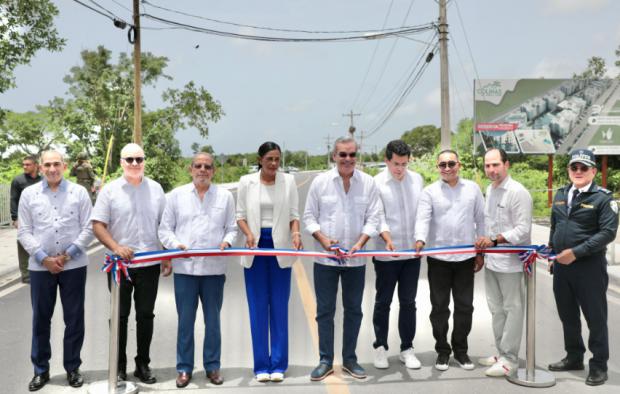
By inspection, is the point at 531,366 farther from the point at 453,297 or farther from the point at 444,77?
the point at 444,77

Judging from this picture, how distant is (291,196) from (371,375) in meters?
1.68

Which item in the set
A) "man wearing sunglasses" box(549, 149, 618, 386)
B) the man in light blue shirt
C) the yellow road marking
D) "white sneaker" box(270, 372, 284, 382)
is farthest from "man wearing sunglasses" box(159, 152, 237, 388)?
"man wearing sunglasses" box(549, 149, 618, 386)

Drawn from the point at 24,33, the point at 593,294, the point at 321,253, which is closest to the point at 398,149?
the point at 321,253

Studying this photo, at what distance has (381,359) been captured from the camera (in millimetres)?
5418

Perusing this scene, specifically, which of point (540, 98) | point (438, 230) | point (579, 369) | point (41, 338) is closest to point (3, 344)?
point (41, 338)

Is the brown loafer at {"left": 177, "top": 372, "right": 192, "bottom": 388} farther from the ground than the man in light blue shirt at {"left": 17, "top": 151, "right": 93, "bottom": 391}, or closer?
closer

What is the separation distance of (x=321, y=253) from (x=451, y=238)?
117 cm

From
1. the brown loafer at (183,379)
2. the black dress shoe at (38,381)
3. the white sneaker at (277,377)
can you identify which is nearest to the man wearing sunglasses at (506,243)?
the white sneaker at (277,377)

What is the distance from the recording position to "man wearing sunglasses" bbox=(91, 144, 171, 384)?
4.92m

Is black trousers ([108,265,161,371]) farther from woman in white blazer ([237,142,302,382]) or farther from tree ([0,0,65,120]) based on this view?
tree ([0,0,65,120])

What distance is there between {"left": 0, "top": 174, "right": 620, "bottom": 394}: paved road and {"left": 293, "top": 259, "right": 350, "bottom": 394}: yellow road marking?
0.5 inches

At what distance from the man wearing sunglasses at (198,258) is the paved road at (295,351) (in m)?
0.26

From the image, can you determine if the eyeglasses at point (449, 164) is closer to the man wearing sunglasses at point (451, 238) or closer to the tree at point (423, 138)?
the man wearing sunglasses at point (451, 238)

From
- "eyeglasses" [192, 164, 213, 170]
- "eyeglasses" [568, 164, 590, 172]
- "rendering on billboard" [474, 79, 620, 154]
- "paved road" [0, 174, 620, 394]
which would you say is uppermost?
"rendering on billboard" [474, 79, 620, 154]
